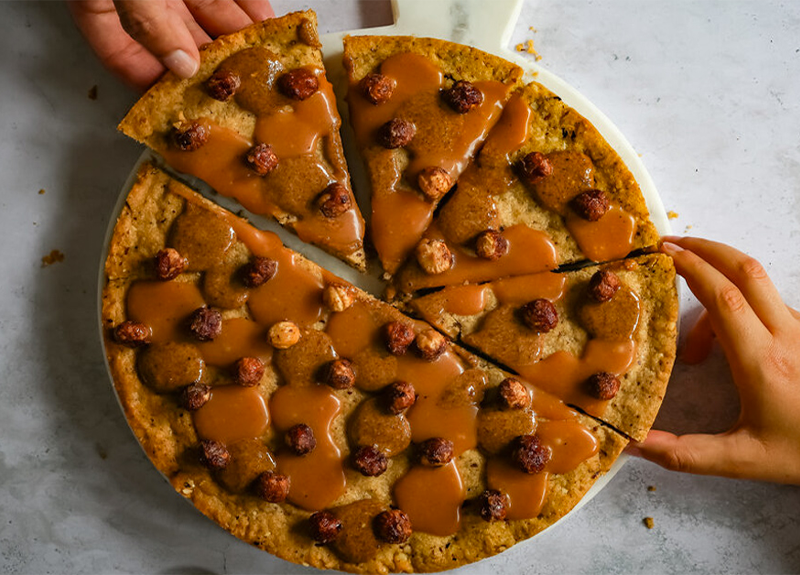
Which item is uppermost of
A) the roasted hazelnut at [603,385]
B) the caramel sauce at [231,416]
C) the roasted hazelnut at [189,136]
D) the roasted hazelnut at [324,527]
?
the roasted hazelnut at [189,136]

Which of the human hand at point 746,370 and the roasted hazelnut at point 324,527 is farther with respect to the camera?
the human hand at point 746,370

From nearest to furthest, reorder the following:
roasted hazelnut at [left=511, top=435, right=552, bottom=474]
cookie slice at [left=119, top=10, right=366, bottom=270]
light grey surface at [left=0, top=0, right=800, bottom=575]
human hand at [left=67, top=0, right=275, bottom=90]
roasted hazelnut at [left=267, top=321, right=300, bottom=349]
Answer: roasted hazelnut at [left=511, top=435, right=552, bottom=474], roasted hazelnut at [left=267, top=321, right=300, bottom=349], cookie slice at [left=119, top=10, right=366, bottom=270], human hand at [left=67, top=0, right=275, bottom=90], light grey surface at [left=0, top=0, right=800, bottom=575]

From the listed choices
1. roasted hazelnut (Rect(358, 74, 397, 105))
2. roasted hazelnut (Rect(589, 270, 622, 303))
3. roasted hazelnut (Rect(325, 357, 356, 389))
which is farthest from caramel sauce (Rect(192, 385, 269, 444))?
roasted hazelnut (Rect(589, 270, 622, 303))

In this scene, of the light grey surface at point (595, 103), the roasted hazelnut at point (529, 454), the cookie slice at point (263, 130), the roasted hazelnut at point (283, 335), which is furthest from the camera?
the light grey surface at point (595, 103)

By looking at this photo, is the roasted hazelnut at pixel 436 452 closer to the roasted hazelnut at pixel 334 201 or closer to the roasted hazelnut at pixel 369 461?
the roasted hazelnut at pixel 369 461

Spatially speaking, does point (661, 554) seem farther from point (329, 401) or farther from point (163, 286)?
point (163, 286)

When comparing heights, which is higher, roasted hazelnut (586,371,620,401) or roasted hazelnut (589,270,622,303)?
roasted hazelnut (589,270,622,303)

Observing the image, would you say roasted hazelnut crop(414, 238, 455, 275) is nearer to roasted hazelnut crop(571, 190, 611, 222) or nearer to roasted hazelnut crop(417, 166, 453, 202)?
roasted hazelnut crop(417, 166, 453, 202)

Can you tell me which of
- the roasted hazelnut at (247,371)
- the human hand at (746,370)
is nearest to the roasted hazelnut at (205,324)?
the roasted hazelnut at (247,371)
